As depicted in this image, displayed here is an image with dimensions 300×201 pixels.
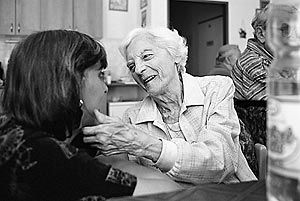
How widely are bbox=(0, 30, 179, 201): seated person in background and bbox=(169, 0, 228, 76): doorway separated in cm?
532

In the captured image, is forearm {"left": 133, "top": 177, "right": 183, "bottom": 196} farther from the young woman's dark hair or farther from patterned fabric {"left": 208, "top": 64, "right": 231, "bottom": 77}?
patterned fabric {"left": 208, "top": 64, "right": 231, "bottom": 77}

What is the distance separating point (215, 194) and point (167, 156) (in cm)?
44

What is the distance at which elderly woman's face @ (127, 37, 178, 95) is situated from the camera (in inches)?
63.4

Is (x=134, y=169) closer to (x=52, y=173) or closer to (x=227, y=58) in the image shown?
(x=52, y=173)

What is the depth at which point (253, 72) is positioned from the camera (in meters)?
2.30

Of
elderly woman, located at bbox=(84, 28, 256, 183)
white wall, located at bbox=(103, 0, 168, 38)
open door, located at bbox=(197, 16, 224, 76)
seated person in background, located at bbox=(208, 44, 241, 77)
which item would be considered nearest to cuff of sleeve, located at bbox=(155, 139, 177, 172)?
elderly woman, located at bbox=(84, 28, 256, 183)

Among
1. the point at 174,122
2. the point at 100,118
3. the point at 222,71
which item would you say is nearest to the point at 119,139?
the point at 100,118

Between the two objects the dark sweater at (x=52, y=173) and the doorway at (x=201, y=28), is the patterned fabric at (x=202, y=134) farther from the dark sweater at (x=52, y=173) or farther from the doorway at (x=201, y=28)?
the doorway at (x=201, y=28)

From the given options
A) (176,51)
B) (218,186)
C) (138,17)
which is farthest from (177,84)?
(138,17)

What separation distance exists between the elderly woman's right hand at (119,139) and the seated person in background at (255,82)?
1.06m

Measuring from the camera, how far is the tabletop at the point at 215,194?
797 millimetres

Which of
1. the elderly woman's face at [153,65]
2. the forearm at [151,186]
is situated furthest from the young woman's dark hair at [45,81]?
the elderly woman's face at [153,65]

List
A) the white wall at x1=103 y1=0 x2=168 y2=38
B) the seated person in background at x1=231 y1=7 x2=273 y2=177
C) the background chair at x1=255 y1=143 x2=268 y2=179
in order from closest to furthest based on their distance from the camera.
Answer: the background chair at x1=255 y1=143 x2=268 y2=179 → the seated person in background at x1=231 y1=7 x2=273 y2=177 → the white wall at x1=103 y1=0 x2=168 y2=38

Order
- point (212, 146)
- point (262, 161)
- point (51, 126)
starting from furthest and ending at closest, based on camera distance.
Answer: point (262, 161), point (212, 146), point (51, 126)
